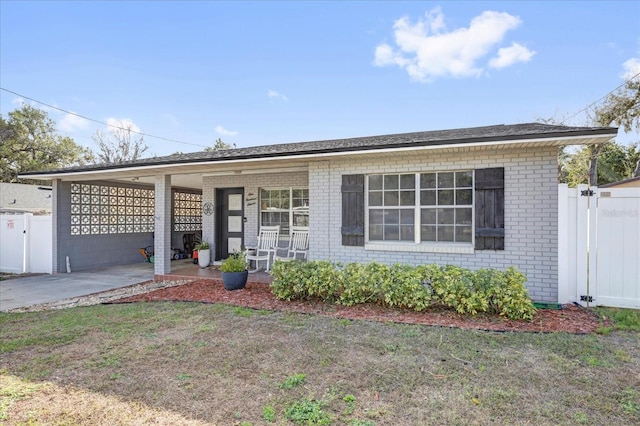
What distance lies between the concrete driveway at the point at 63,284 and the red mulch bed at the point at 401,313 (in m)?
1.75

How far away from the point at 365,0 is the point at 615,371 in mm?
11014

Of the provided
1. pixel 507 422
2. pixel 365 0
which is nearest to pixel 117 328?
pixel 507 422

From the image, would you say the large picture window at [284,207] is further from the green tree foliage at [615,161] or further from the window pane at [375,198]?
the green tree foliage at [615,161]

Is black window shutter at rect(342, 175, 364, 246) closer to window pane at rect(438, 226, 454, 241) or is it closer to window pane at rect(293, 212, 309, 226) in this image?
window pane at rect(438, 226, 454, 241)

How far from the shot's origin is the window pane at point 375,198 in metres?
6.71

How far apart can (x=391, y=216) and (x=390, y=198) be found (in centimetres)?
33

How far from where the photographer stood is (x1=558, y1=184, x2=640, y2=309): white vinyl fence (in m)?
5.26

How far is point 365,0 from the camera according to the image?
10.9 metres

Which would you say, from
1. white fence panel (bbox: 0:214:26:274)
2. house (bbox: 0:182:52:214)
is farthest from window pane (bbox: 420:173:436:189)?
house (bbox: 0:182:52:214)

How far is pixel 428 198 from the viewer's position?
6348 mm

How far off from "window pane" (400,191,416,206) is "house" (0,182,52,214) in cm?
1438

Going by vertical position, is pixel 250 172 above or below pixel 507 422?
above

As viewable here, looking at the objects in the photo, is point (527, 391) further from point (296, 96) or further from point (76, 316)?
point (296, 96)

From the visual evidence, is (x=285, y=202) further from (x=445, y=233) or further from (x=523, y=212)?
(x=523, y=212)
